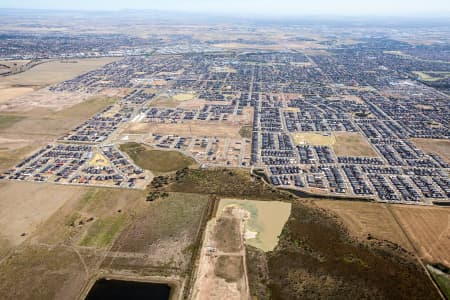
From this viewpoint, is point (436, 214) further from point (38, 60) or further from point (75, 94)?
point (38, 60)

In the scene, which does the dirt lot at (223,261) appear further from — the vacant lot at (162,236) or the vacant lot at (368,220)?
the vacant lot at (368,220)

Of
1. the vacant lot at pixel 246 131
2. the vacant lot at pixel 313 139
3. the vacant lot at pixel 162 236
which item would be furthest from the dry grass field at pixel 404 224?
the vacant lot at pixel 246 131

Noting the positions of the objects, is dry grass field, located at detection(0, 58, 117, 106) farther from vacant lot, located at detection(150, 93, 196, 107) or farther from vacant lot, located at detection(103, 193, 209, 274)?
vacant lot, located at detection(103, 193, 209, 274)

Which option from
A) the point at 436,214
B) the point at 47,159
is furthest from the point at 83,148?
the point at 436,214

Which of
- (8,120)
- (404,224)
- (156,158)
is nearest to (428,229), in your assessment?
(404,224)

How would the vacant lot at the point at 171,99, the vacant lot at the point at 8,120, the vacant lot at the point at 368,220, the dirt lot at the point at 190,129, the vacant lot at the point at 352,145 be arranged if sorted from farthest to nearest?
the vacant lot at the point at 171,99
the vacant lot at the point at 8,120
the dirt lot at the point at 190,129
the vacant lot at the point at 352,145
the vacant lot at the point at 368,220

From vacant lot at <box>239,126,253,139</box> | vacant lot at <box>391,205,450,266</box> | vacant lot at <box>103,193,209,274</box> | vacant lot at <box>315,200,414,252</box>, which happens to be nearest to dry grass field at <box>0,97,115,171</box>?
vacant lot at <box>103,193,209,274</box>
